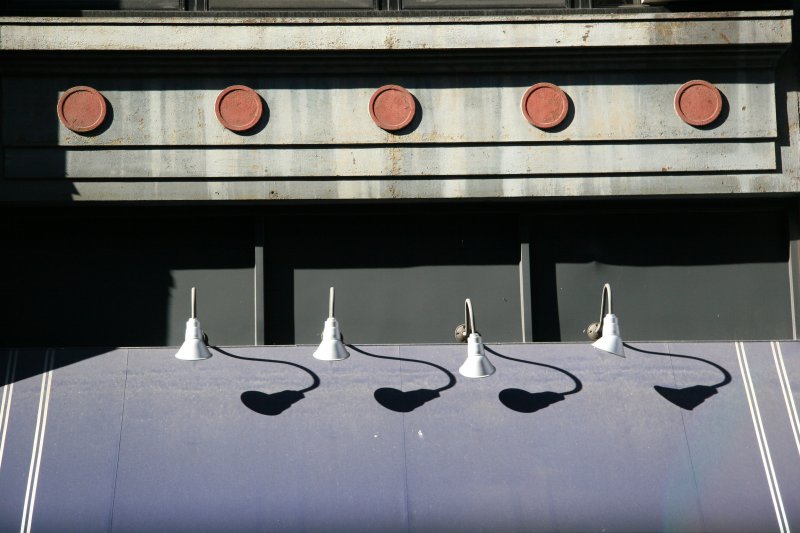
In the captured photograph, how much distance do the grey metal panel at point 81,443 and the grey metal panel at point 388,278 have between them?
177cm

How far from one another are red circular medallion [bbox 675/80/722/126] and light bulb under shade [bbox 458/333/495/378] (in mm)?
3286

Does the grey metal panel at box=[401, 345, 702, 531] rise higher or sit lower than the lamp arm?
lower

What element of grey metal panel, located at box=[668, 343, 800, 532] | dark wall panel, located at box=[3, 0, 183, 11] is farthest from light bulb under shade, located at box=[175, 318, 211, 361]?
grey metal panel, located at box=[668, 343, 800, 532]

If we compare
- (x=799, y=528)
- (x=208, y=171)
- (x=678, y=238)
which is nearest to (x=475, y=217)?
(x=678, y=238)

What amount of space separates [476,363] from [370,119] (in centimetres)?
276

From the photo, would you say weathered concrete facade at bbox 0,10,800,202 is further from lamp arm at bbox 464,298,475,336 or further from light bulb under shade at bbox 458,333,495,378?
light bulb under shade at bbox 458,333,495,378

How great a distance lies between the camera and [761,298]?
9695 millimetres

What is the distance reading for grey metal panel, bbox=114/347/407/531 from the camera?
784 cm

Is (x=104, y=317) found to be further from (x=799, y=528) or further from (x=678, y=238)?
(x=799, y=528)

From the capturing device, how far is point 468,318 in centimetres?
886

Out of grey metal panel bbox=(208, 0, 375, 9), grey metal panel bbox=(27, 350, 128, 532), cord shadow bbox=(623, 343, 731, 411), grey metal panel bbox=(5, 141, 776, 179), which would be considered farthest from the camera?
grey metal panel bbox=(208, 0, 375, 9)

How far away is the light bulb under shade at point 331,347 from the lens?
798 cm

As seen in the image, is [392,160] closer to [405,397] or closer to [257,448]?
[405,397]

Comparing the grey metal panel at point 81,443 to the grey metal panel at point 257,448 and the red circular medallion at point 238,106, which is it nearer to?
the grey metal panel at point 257,448
